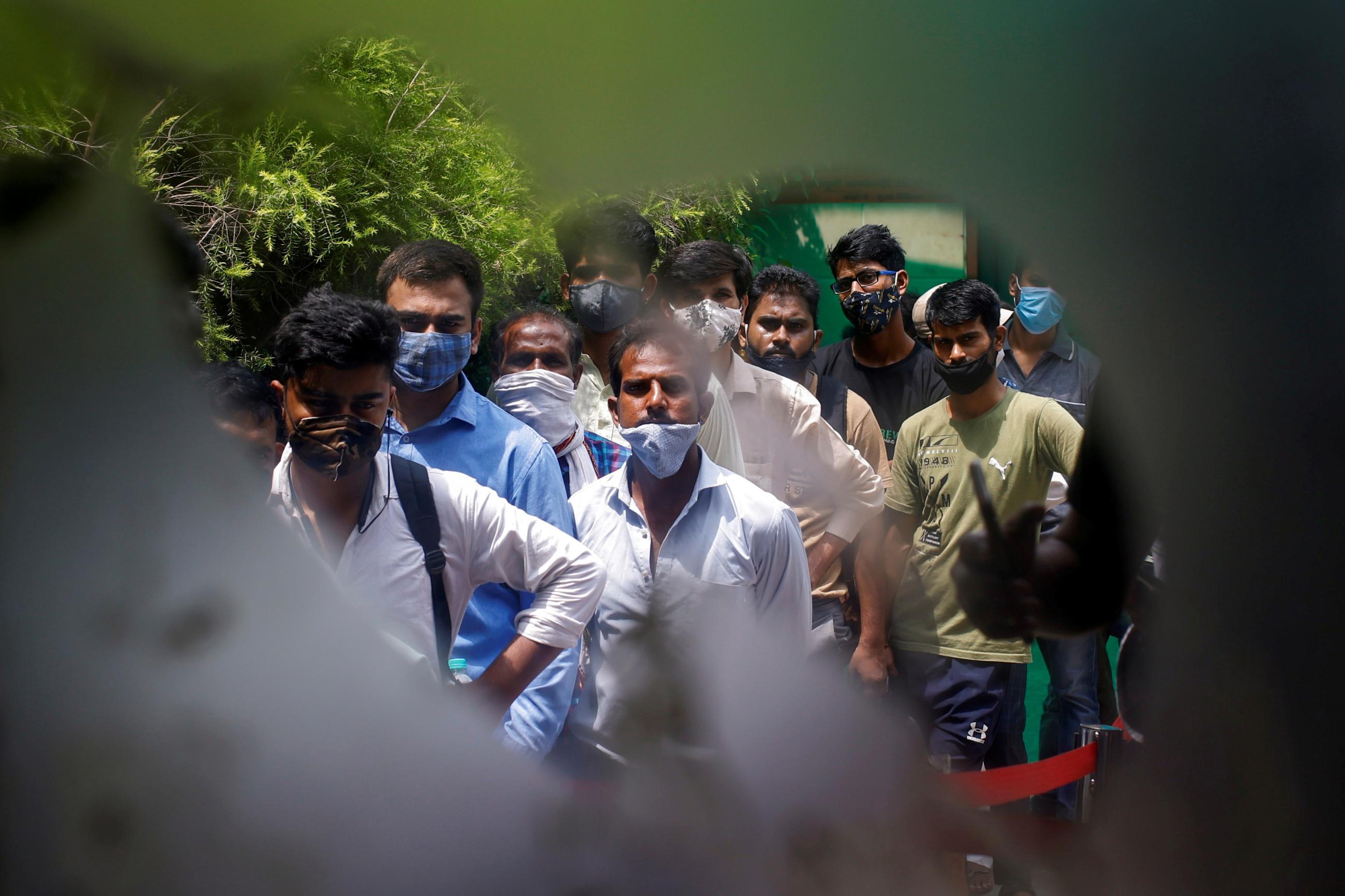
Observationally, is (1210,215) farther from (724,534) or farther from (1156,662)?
(724,534)

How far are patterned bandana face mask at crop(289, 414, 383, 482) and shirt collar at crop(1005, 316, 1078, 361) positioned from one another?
2.78ft

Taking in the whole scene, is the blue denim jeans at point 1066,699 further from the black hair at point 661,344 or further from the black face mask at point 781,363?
the black face mask at point 781,363

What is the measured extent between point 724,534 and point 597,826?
37.4 inches

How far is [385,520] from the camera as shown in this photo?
4.90ft

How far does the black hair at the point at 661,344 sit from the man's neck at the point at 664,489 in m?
0.15

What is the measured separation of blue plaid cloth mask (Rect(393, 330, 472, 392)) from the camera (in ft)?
6.15

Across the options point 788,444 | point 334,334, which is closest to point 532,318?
point 788,444

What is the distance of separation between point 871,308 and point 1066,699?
1.14 m

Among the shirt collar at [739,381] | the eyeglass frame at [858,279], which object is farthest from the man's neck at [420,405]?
the eyeglass frame at [858,279]

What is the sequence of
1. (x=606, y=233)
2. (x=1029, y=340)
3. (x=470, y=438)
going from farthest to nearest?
(x=470, y=438), (x=1029, y=340), (x=606, y=233)

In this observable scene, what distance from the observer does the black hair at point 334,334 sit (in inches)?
38.0

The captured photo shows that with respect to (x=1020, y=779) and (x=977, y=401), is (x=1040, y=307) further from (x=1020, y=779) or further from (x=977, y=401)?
(x=977, y=401)

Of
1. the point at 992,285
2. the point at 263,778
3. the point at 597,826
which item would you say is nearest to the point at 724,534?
the point at 992,285

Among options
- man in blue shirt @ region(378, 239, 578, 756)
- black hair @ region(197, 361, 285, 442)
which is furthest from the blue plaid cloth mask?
black hair @ region(197, 361, 285, 442)
